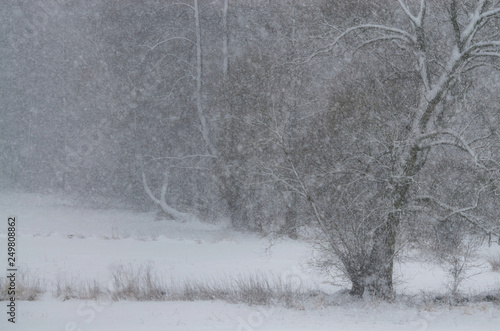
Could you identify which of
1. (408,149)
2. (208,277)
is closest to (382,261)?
(408,149)

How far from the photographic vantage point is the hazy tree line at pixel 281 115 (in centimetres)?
1124

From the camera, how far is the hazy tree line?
1124 centimetres

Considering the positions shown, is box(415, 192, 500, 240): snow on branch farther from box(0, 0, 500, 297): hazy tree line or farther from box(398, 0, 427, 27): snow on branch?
box(398, 0, 427, 27): snow on branch

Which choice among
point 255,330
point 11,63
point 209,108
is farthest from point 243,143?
point 11,63

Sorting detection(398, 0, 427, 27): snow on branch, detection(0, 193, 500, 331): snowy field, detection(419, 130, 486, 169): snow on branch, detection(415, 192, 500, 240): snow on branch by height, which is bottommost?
detection(0, 193, 500, 331): snowy field

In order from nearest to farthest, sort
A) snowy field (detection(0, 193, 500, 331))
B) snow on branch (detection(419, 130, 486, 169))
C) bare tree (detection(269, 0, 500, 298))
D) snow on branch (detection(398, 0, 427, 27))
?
1. snowy field (detection(0, 193, 500, 331))
2. snow on branch (detection(419, 130, 486, 169))
3. bare tree (detection(269, 0, 500, 298))
4. snow on branch (detection(398, 0, 427, 27))

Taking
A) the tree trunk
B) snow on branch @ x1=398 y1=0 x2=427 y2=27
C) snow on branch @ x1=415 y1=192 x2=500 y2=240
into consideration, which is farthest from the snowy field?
snow on branch @ x1=398 y1=0 x2=427 y2=27

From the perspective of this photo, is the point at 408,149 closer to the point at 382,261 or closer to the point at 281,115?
the point at 382,261

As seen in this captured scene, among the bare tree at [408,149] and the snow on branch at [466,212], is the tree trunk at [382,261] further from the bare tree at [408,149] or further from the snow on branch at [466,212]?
the snow on branch at [466,212]

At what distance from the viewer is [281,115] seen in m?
17.3

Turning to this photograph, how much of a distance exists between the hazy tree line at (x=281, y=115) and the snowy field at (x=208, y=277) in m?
1.06

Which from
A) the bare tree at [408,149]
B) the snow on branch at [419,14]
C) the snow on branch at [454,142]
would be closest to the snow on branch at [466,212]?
the bare tree at [408,149]

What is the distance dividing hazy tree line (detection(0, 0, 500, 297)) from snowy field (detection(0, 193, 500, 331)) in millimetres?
1055

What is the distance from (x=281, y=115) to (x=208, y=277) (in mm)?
5782
